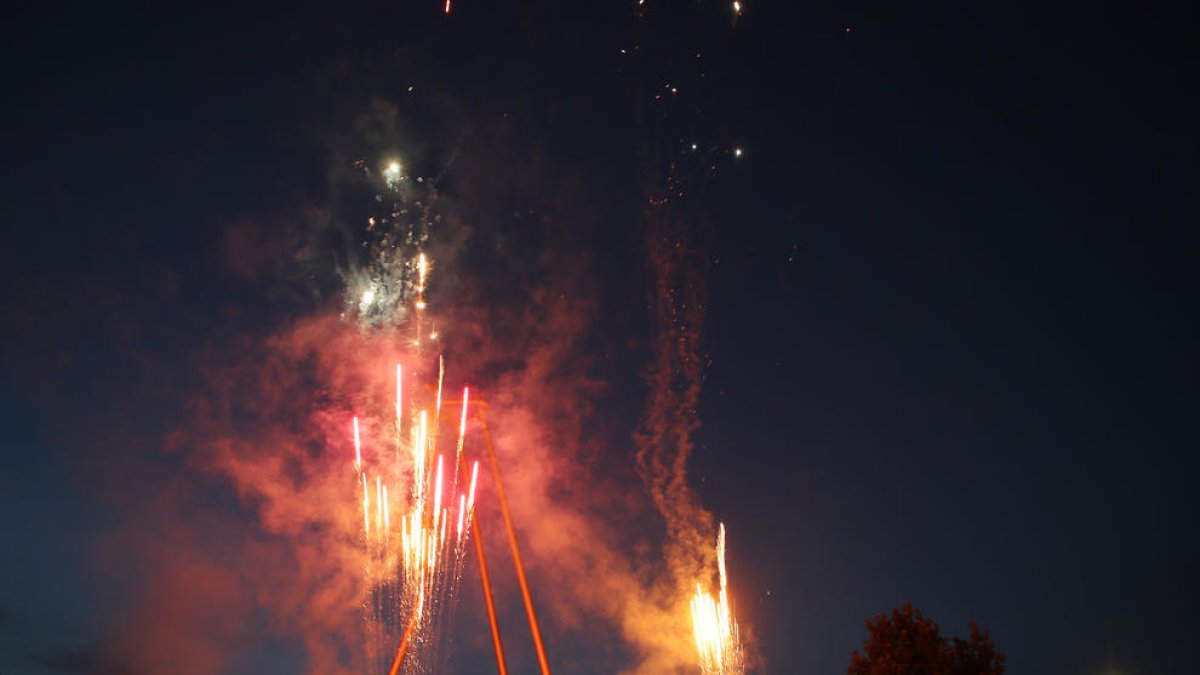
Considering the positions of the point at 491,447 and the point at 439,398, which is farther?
the point at 439,398

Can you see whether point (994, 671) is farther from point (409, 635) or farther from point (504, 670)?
point (409, 635)

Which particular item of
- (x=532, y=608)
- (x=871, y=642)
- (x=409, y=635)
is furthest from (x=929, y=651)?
(x=409, y=635)

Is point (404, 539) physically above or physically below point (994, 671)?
above

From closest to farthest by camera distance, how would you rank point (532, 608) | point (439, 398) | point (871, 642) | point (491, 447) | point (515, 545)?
point (532, 608)
point (515, 545)
point (491, 447)
point (871, 642)
point (439, 398)

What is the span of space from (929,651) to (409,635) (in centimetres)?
1539

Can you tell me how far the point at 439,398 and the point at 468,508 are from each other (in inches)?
149

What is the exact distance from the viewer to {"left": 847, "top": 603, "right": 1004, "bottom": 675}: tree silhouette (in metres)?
22.5

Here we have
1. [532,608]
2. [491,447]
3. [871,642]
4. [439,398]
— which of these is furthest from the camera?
[439,398]

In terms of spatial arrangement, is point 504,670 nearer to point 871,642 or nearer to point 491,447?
point 491,447

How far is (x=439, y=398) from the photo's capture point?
81.5 feet

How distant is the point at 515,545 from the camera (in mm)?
19922

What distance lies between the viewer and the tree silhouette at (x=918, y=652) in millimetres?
22469

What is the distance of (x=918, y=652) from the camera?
22609 mm

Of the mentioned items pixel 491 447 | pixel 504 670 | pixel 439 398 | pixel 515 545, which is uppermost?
pixel 439 398
